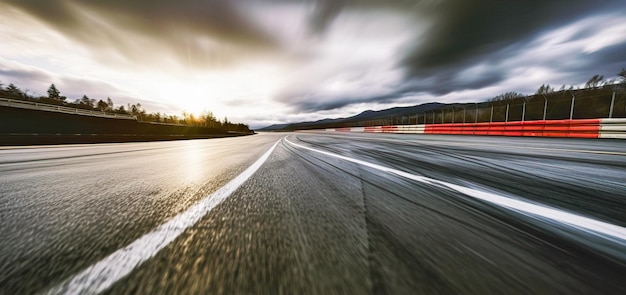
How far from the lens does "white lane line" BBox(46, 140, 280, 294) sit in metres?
0.61

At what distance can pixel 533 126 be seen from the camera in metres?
12.1

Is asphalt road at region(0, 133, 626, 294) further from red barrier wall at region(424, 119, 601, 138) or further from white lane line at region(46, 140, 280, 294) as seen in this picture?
red barrier wall at region(424, 119, 601, 138)

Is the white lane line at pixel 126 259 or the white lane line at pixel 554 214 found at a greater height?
the white lane line at pixel 126 259

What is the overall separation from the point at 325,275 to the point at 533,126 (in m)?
17.2

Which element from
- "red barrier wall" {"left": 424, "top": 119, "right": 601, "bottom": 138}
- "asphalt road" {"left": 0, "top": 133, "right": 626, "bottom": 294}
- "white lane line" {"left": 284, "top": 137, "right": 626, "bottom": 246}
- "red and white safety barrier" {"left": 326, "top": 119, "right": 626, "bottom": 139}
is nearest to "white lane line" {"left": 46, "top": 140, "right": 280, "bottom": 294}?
"asphalt road" {"left": 0, "top": 133, "right": 626, "bottom": 294}

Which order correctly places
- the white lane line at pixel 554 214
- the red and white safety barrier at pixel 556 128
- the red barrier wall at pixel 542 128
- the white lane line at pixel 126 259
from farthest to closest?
1. the red barrier wall at pixel 542 128
2. the red and white safety barrier at pixel 556 128
3. the white lane line at pixel 554 214
4. the white lane line at pixel 126 259

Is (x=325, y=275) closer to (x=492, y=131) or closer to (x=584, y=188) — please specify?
(x=584, y=188)

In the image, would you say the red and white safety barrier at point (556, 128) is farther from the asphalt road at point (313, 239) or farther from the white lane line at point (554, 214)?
the white lane line at point (554, 214)

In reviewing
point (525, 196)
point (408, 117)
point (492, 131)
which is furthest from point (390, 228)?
point (408, 117)

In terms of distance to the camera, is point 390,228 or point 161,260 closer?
point 161,260

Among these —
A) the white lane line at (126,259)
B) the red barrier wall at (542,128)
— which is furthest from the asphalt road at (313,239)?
the red barrier wall at (542,128)

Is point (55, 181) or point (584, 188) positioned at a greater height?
point (55, 181)

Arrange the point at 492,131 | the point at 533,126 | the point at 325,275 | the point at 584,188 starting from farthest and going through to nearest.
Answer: the point at 492,131
the point at 533,126
the point at 584,188
the point at 325,275

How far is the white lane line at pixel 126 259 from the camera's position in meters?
0.61
